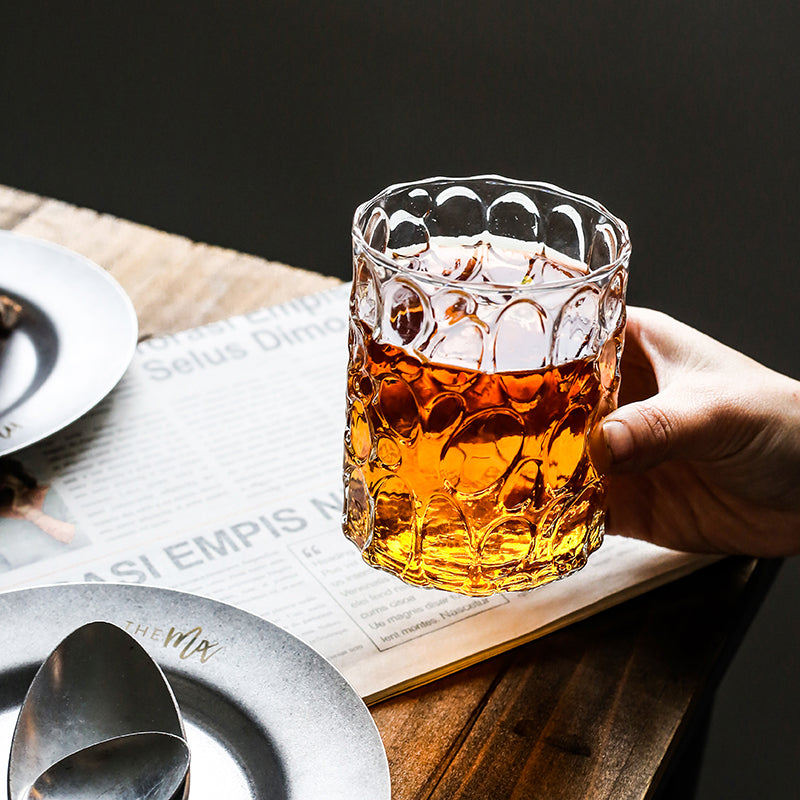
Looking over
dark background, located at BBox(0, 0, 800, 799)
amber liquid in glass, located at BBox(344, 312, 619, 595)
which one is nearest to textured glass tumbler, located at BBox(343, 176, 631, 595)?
amber liquid in glass, located at BBox(344, 312, 619, 595)

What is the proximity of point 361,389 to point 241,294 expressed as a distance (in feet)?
1.33

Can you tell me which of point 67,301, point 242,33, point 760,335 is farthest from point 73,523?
point 242,33

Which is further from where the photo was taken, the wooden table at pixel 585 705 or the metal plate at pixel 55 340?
the metal plate at pixel 55 340

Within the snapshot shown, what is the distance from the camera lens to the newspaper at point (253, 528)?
56 cm

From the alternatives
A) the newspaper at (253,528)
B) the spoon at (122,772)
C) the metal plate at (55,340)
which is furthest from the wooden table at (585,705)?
the metal plate at (55,340)

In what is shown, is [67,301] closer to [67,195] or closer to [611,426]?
[611,426]

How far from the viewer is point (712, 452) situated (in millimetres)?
597

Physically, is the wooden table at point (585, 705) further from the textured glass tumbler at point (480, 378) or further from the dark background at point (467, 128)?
the dark background at point (467, 128)

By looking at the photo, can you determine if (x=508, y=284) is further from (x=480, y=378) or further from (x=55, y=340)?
(x=55, y=340)

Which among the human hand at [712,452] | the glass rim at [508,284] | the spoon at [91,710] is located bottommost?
the spoon at [91,710]

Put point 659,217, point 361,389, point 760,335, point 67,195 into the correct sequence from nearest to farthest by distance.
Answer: point 361,389, point 760,335, point 659,217, point 67,195

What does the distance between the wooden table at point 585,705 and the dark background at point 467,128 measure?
820 millimetres

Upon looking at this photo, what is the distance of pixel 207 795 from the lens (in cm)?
43

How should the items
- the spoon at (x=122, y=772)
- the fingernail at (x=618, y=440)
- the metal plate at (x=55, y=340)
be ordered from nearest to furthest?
the spoon at (x=122, y=772) → the fingernail at (x=618, y=440) → the metal plate at (x=55, y=340)
